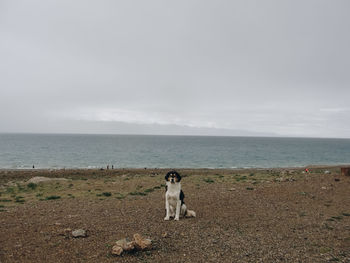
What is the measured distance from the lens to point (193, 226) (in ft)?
32.5

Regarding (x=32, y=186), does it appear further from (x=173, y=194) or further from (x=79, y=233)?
(x=173, y=194)

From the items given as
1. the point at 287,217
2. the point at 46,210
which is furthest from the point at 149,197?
the point at 287,217

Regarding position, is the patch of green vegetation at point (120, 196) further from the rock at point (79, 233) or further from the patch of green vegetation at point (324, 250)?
the patch of green vegetation at point (324, 250)

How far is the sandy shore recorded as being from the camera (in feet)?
24.1

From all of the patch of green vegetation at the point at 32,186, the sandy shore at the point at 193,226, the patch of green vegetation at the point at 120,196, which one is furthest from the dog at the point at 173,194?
the patch of green vegetation at the point at 32,186

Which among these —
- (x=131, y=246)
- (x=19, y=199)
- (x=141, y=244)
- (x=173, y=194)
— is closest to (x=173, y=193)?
(x=173, y=194)

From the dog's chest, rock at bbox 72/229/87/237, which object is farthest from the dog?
rock at bbox 72/229/87/237

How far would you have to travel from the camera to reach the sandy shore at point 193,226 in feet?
24.1

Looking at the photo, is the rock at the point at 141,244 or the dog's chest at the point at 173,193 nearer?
the rock at the point at 141,244

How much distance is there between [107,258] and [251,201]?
9.95m

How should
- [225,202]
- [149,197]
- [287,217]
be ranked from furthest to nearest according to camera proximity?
1. [149,197]
2. [225,202]
3. [287,217]

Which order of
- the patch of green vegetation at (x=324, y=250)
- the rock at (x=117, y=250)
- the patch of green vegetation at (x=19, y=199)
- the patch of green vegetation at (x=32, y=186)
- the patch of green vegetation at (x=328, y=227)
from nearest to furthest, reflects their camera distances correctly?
the rock at (x=117, y=250) < the patch of green vegetation at (x=324, y=250) < the patch of green vegetation at (x=328, y=227) < the patch of green vegetation at (x=19, y=199) < the patch of green vegetation at (x=32, y=186)

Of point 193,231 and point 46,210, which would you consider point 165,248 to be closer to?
point 193,231

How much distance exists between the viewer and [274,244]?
8258 mm
